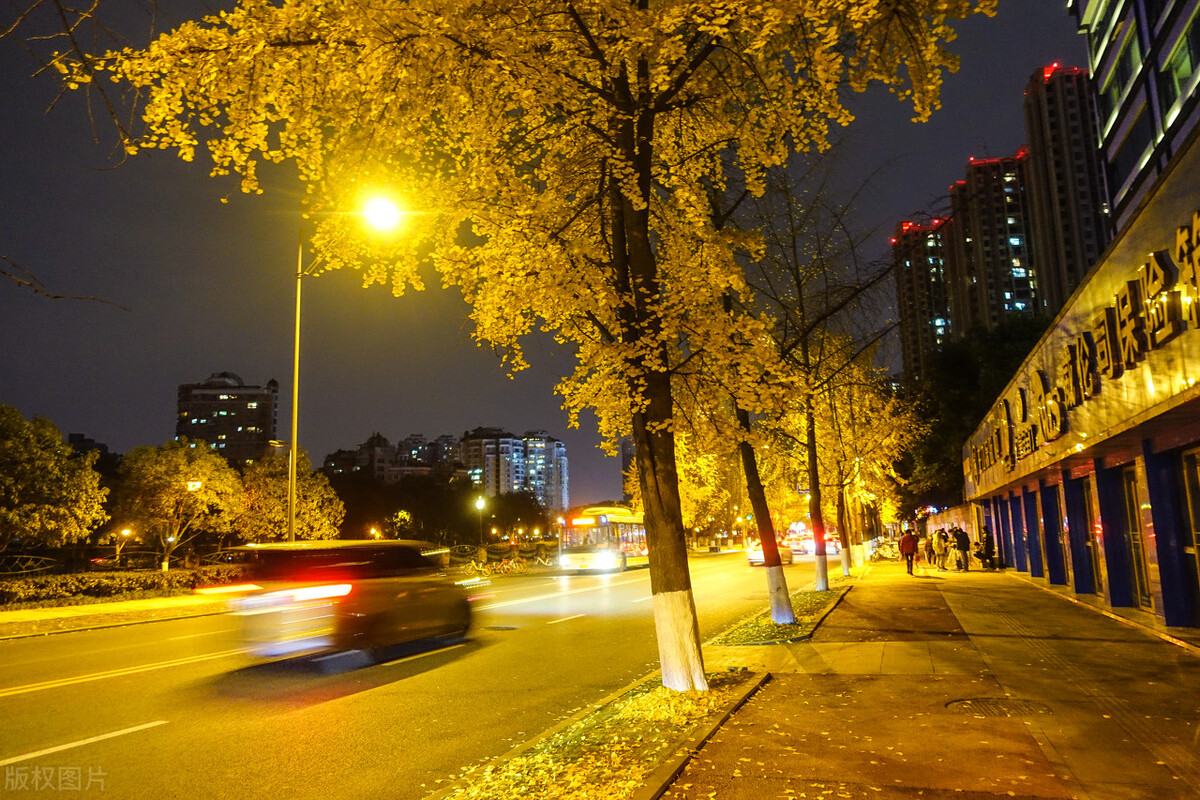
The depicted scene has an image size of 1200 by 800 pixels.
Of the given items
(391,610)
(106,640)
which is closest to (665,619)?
(391,610)

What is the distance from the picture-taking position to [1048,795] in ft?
16.8

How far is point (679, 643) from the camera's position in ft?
27.1

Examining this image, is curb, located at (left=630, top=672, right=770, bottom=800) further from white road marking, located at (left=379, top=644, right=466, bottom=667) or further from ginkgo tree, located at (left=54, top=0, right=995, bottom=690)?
white road marking, located at (left=379, top=644, right=466, bottom=667)

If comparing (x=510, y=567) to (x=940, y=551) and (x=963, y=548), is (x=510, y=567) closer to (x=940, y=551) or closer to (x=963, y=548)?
(x=940, y=551)

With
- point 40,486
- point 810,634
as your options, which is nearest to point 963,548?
point 810,634

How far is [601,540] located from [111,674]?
108 ft

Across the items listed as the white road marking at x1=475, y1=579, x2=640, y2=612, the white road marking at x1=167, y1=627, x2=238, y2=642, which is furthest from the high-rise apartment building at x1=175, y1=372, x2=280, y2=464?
the white road marking at x1=167, y1=627, x2=238, y2=642

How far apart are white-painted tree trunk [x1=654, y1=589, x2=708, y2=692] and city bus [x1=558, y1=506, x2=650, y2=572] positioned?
28043mm

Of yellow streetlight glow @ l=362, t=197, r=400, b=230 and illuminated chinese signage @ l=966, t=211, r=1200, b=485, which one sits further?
yellow streetlight glow @ l=362, t=197, r=400, b=230

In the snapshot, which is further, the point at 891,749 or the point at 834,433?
the point at 834,433

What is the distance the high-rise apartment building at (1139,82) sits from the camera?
43250 mm

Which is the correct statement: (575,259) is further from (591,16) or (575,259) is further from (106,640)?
(106,640)

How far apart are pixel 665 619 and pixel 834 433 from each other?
17.0 metres

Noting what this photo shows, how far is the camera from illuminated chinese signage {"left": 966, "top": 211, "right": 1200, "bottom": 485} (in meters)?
Answer: 7.63
